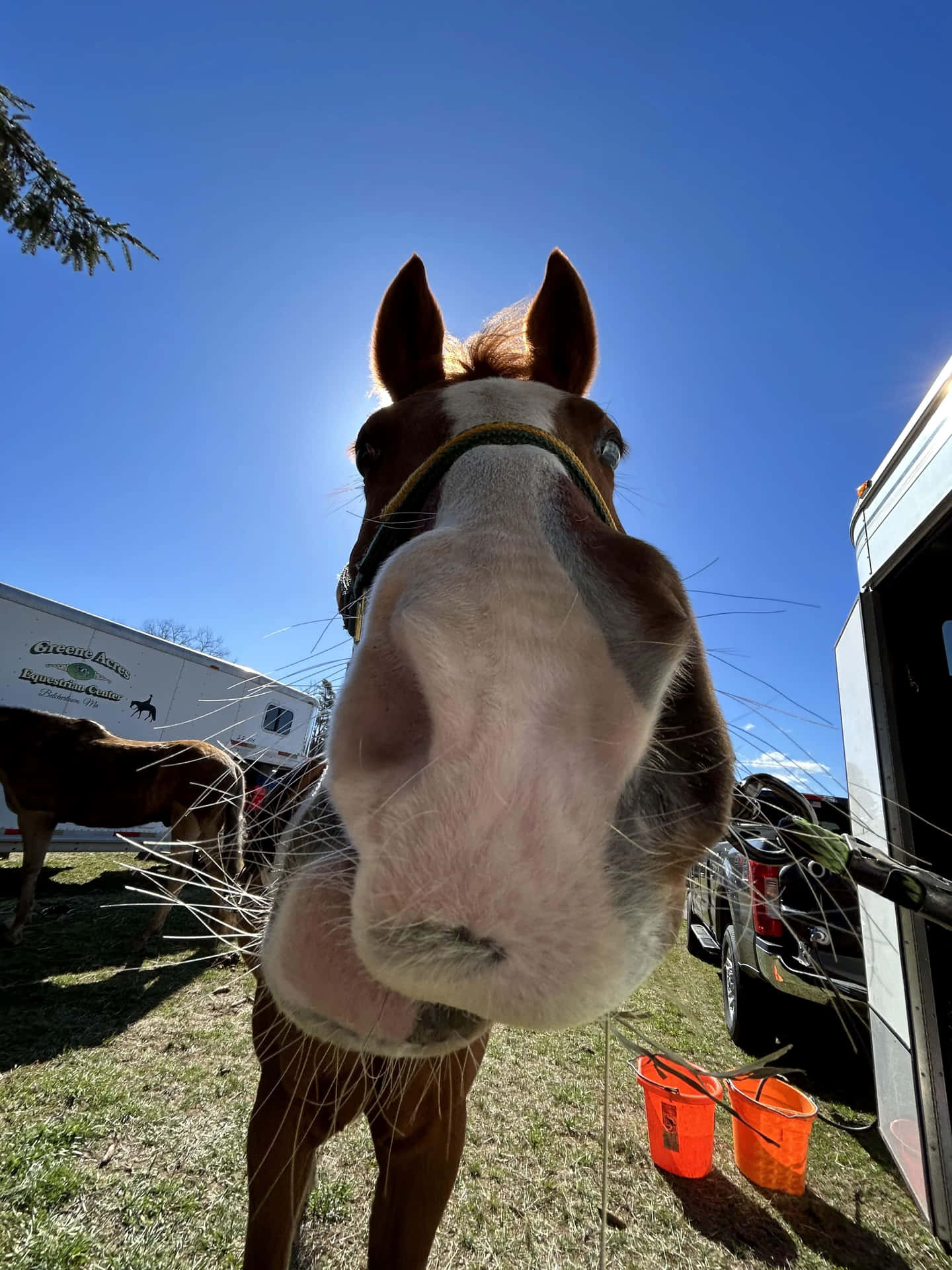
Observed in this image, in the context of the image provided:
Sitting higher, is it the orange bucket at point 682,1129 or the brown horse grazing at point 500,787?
the brown horse grazing at point 500,787

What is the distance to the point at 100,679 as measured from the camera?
8328mm

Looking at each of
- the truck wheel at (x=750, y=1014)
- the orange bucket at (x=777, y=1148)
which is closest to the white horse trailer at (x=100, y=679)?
the truck wheel at (x=750, y=1014)

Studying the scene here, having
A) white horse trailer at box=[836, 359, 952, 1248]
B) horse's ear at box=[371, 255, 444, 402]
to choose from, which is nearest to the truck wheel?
white horse trailer at box=[836, 359, 952, 1248]

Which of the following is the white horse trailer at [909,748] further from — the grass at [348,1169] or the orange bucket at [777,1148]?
the grass at [348,1169]

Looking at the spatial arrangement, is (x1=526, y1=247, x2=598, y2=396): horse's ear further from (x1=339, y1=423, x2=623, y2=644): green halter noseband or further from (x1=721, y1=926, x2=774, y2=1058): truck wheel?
(x1=721, y1=926, x2=774, y2=1058): truck wheel

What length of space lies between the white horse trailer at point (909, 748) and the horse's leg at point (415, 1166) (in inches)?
83.8

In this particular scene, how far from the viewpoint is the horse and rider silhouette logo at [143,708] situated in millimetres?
8578

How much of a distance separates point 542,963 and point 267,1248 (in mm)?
2144

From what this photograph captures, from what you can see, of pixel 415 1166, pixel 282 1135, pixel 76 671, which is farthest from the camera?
pixel 76 671

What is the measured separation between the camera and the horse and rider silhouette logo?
858 cm

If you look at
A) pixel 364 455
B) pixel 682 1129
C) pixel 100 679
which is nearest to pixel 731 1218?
pixel 682 1129

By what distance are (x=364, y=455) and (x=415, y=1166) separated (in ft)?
7.77

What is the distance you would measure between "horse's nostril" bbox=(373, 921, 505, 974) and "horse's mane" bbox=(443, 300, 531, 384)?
5.56ft

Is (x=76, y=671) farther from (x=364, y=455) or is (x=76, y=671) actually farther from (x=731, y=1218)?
(x=731, y=1218)
